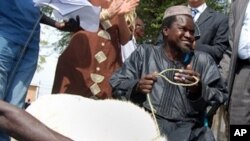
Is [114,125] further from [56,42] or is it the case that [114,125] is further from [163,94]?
[56,42]

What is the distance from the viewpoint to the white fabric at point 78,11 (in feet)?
14.6

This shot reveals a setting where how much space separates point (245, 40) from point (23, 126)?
2834mm

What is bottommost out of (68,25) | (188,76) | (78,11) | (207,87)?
(207,87)

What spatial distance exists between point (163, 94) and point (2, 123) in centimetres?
213

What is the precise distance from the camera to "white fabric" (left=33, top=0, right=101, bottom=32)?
4438 millimetres

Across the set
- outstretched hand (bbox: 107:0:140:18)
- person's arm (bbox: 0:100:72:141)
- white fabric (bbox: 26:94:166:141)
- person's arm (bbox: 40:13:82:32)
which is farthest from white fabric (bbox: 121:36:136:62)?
person's arm (bbox: 0:100:72:141)

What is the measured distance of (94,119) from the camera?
306 cm

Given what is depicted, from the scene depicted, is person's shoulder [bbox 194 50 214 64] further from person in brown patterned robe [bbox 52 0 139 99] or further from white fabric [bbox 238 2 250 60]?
person in brown patterned robe [bbox 52 0 139 99]

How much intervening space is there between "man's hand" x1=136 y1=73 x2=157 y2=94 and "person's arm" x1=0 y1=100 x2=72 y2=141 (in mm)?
1902

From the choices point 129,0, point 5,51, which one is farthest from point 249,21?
point 5,51

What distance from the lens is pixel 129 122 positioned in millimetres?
3170

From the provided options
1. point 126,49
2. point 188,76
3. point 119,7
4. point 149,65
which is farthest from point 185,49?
point 126,49

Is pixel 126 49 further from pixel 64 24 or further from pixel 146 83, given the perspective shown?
pixel 146 83

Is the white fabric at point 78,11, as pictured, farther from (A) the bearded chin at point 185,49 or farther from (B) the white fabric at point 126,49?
(A) the bearded chin at point 185,49
